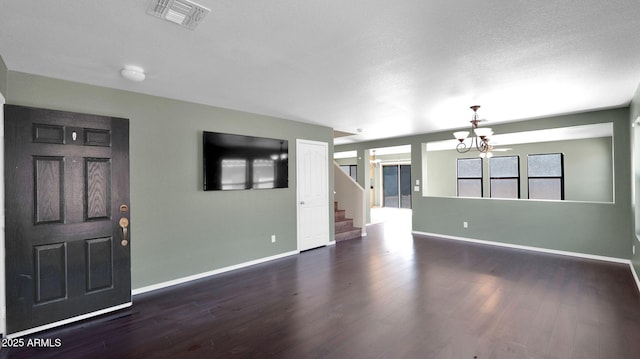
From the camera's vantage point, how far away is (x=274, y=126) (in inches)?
194

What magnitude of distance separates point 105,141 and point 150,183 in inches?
28.2

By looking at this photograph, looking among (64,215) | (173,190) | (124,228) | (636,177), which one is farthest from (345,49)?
(636,177)

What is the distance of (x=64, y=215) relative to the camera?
279cm

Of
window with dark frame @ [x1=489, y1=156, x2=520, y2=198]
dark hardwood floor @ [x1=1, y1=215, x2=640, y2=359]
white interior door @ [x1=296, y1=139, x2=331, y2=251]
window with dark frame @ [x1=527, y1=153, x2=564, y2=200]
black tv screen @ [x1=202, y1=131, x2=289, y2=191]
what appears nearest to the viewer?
dark hardwood floor @ [x1=1, y1=215, x2=640, y2=359]

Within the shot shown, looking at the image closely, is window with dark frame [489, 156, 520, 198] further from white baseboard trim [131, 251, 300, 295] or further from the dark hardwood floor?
white baseboard trim [131, 251, 300, 295]

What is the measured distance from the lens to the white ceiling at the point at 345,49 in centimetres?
184

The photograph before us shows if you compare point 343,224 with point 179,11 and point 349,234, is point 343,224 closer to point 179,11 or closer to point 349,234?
point 349,234

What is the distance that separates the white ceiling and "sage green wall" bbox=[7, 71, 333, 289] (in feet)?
0.63

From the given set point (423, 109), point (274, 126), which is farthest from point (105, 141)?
point (423, 109)

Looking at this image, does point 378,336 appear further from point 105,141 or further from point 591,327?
point 105,141

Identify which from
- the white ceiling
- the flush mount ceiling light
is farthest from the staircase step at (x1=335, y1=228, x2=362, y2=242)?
the flush mount ceiling light

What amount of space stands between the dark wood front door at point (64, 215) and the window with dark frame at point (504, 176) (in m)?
9.64

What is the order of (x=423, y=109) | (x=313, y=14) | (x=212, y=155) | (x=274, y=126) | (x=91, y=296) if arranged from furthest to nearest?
(x=274, y=126), (x=423, y=109), (x=212, y=155), (x=91, y=296), (x=313, y=14)

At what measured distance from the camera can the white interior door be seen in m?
5.38
